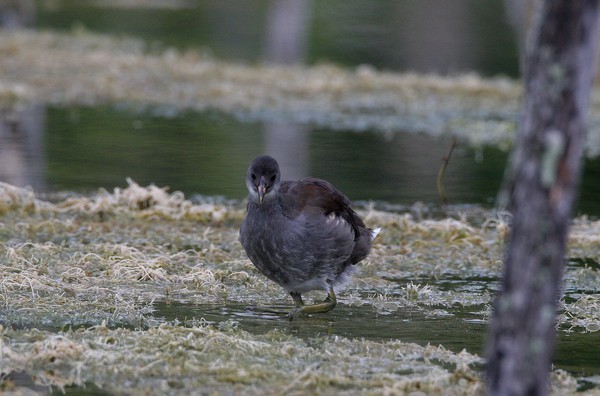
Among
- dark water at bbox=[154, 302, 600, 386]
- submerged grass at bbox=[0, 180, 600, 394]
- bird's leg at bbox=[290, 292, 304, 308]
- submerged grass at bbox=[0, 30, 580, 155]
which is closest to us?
submerged grass at bbox=[0, 180, 600, 394]

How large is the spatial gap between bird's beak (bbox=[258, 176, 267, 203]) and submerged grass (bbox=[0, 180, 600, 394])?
906mm

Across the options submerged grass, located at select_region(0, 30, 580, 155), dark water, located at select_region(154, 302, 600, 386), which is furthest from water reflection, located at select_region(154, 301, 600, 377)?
submerged grass, located at select_region(0, 30, 580, 155)

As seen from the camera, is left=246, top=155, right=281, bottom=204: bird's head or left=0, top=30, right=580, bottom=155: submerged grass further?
left=0, top=30, right=580, bottom=155: submerged grass

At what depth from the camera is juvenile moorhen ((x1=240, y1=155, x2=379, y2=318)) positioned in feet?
27.6

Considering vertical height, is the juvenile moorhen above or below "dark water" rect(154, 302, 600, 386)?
above

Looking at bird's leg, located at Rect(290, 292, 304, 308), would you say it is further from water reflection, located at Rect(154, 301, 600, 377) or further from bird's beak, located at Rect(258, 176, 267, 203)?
bird's beak, located at Rect(258, 176, 267, 203)

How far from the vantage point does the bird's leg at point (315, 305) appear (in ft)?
28.3

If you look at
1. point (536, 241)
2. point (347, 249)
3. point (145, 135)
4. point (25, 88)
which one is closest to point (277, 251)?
point (347, 249)

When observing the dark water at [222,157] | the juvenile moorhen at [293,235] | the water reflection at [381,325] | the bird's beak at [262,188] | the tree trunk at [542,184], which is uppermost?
the tree trunk at [542,184]

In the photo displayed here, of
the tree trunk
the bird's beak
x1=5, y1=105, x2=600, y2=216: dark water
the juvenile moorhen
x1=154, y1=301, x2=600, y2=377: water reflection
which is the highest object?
the tree trunk

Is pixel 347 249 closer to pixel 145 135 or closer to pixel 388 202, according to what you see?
pixel 388 202

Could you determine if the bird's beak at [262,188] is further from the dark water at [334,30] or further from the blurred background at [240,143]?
the dark water at [334,30]

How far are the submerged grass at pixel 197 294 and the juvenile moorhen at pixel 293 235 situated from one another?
0.52 meters

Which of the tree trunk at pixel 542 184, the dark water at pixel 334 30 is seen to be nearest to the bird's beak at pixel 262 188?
the tree trunk at pixel 542 184
